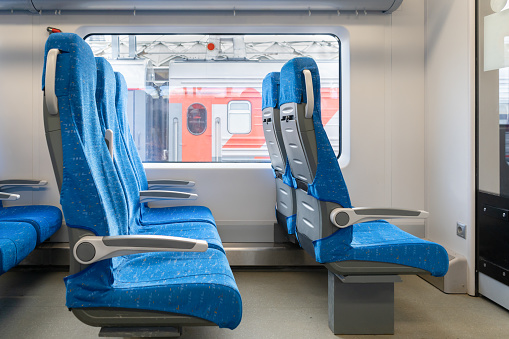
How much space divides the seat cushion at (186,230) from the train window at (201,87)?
4.85 feet

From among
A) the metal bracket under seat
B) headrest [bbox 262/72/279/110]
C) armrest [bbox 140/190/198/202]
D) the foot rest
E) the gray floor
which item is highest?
headrest [bbox 262/72/279/110]

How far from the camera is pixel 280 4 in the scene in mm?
3863

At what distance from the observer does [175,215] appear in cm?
347

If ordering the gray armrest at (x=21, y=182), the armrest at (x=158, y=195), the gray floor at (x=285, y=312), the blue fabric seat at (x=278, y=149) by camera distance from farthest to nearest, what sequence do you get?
the gray armrest at (x=21, y=182), the armrest at (x=158, y=195), the blue fabric seat at (x=278, y=149), the gray floor at (x=285, y=312)

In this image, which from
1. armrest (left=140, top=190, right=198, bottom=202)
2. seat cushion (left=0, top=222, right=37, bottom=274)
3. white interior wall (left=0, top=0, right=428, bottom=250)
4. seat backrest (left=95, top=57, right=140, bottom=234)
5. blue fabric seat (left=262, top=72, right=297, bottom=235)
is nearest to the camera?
seat cushion (left=0, top=222, right=37, bottom=274)

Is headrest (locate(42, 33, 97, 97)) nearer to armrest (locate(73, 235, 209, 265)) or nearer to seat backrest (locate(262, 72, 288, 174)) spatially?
armrest (locate(73, 235, 209, 265))

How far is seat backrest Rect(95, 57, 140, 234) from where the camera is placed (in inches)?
96.3

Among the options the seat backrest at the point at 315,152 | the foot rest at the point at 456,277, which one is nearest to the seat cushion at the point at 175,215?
the seat backrest at the point at 315,152

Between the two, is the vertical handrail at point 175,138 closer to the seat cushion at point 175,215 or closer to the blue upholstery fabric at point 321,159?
the seat cushion at point 175,215

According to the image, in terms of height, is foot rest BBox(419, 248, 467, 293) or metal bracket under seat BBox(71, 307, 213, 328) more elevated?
metal bracket under seat BBox(71, 307, 213, 328)

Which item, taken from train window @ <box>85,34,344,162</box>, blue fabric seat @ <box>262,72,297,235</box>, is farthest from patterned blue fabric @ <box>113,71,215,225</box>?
train window @ <box>85,34,344,162</box>

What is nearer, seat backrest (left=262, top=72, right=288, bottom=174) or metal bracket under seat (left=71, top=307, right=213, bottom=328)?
metal bracket under seat (left=71, top=307, right=213, bottom=328)

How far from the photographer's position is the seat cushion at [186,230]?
2.63 meters

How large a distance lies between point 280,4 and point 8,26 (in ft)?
7.79
